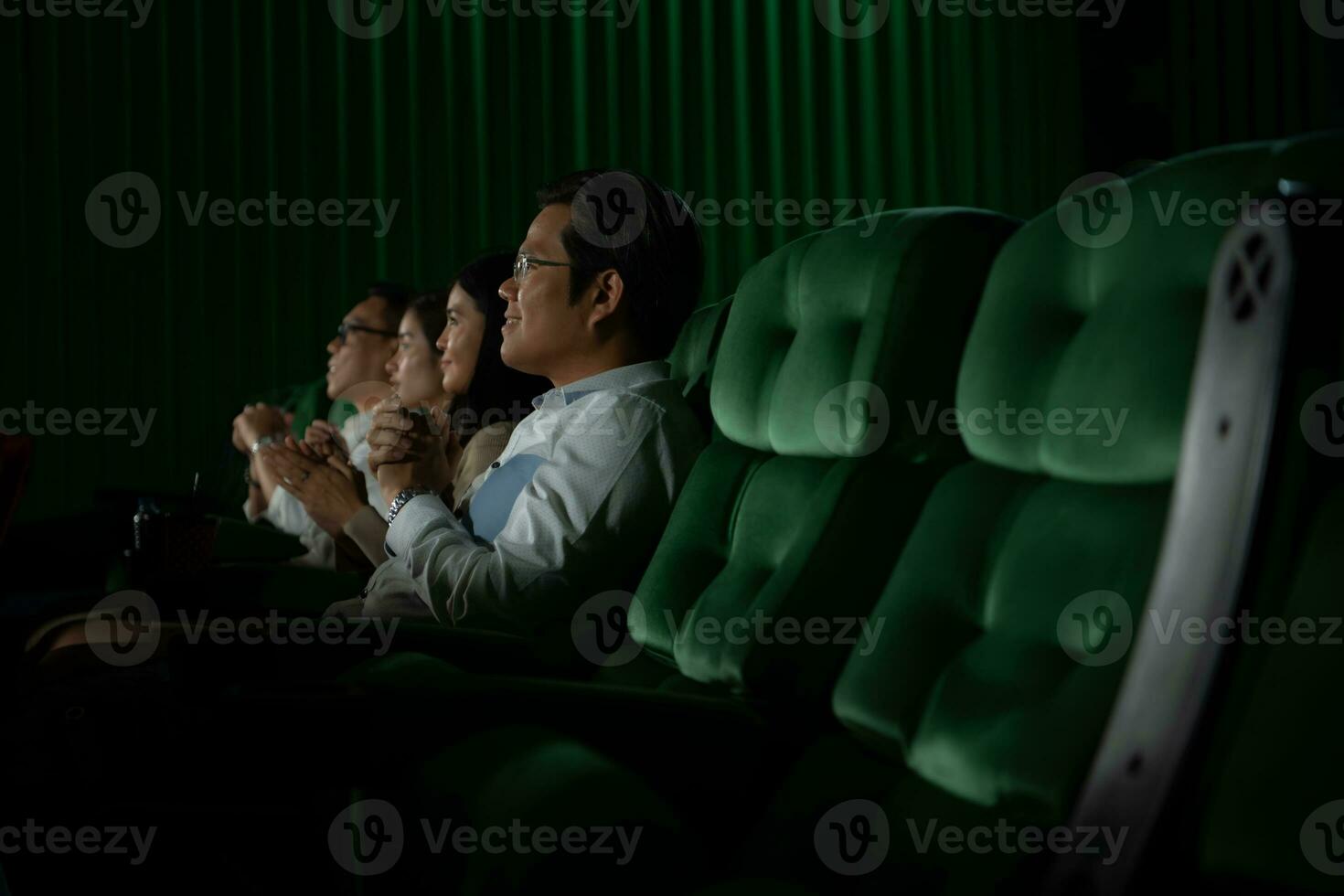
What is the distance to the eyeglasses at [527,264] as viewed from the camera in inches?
68.9

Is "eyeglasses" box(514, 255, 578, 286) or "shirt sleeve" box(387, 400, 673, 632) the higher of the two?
"eyeglasses" box(514, 255, 578, 286)

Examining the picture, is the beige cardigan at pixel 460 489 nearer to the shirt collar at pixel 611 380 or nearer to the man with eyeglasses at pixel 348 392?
the shirt collar at pixel 611 380

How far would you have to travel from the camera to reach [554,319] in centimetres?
174

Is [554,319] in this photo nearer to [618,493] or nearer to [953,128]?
[618,493]

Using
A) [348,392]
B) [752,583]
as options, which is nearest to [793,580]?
[752,583]

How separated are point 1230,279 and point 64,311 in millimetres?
4066

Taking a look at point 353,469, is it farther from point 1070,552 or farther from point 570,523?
point 1070,552

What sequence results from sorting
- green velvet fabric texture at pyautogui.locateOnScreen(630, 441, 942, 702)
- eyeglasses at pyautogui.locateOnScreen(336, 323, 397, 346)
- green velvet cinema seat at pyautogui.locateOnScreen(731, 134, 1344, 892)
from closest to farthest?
green velvet cinema seat at pyautogui.locateOnScreen(731, 134, 1344, 892), green velvet fabric texture at pyautogui.locateOnScreen(630, 441, 942, 702), eyeglasses at pyautogui.locateOnScreen(336, 323, 397, 346)

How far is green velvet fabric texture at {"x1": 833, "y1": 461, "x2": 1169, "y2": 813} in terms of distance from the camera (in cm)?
78

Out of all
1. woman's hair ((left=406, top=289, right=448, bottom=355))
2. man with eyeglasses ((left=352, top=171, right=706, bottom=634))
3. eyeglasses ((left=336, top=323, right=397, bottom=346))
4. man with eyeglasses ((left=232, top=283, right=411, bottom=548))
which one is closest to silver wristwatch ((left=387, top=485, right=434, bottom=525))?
man with eyeglasses ((left=352, top=171, right=706, bottom=634))

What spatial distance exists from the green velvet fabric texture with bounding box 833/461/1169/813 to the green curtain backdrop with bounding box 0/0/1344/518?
330 centimetres

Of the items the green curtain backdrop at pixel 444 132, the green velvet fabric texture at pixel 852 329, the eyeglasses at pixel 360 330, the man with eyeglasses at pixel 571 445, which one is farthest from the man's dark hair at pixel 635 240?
the green curtain backdrop at pixel 444 132

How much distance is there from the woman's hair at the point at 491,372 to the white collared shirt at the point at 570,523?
0.54 meters

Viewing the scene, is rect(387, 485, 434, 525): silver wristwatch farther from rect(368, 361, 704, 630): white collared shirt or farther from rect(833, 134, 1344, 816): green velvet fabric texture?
rect(833, 134, 1344, 816): green velvet fabric texture
